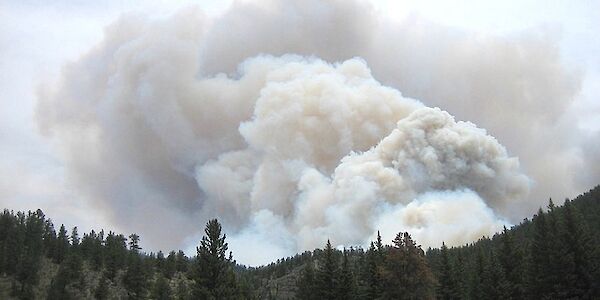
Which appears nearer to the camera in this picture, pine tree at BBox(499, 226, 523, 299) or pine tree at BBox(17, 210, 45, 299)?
pine tree at BBox(499, 226, 523, 299)

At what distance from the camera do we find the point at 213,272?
123 feet

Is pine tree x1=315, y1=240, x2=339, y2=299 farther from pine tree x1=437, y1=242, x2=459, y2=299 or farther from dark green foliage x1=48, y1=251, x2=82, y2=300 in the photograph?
dark green foliage x1=48, y1=251, x2=82, y2=300

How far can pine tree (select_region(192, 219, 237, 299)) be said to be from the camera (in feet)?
119

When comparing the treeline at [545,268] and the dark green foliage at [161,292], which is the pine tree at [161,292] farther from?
the treeline at [545,268]

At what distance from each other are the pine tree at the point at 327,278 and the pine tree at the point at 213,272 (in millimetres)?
14624

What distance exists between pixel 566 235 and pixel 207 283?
32.0 metres

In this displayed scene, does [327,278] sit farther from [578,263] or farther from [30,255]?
[30,255]

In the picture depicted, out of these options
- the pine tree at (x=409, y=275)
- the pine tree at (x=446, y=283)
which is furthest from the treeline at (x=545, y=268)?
the pine tree at (x=409, y=275)

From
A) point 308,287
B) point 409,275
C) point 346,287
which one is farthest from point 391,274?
point 308,287

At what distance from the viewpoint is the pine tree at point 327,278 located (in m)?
51.4

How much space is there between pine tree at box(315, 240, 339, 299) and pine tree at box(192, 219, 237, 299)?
1462 cm

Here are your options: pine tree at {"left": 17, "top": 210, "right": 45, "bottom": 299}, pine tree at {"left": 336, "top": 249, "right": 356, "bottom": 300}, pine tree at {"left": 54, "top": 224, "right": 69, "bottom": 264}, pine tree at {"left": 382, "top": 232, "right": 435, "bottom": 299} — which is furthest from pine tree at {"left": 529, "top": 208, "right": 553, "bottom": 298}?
pine tree at {"left": 54, "top": 224, "right": 69, "bottom": 264}

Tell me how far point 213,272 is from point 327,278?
1704 cm

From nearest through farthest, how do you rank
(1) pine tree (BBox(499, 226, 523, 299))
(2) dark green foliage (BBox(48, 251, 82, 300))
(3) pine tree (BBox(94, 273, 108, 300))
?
(1) pine tree (BBox(499, 226, 523, 299)) → (2) dark green foliage (BBox(48, 251, 82, 300)) → (3) pine tree (BBox(94, 273, 108, 300))
